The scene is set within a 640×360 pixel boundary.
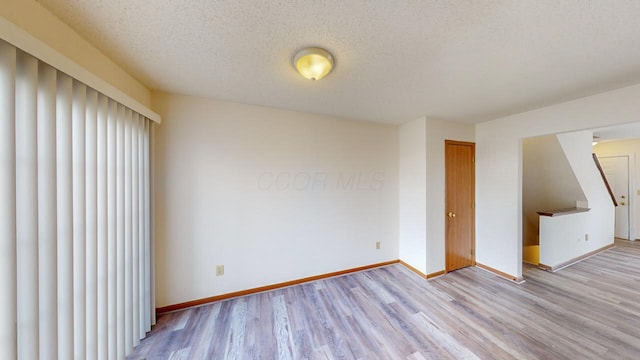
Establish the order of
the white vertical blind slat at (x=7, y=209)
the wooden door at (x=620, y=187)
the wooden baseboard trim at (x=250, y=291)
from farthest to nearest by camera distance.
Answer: the wooden door at (x=620, y=187) < the wooden baseboard trim at (x=250, y=291) < the white vertical blind slat at (x=7, y=209)

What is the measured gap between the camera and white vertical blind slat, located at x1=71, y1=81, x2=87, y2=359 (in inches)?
45.7

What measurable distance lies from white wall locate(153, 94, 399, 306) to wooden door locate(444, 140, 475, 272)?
0.78 m

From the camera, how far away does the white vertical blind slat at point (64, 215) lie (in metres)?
1.07

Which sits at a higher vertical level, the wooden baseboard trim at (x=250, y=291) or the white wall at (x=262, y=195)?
the white wall at (x=262, y=195)

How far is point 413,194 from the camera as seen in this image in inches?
119

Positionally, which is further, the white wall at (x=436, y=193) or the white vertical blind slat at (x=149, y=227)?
the white wall at (x=436, y=193)

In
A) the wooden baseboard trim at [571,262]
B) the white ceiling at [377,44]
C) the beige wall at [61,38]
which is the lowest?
the wooden baseboard trim at [571,262]

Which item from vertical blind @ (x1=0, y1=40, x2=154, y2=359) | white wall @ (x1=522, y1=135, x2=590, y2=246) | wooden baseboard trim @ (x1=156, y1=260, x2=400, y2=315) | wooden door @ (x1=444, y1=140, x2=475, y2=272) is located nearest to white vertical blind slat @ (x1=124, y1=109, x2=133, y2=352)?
vertical blind @ (x1=0, y1=40, x2=154, y2=359)

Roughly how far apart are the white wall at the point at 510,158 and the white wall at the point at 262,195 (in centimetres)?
136

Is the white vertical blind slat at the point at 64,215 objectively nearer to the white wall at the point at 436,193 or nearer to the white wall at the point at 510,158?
the white wall at the point at 436,193

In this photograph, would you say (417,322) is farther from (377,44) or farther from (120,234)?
(120,234)

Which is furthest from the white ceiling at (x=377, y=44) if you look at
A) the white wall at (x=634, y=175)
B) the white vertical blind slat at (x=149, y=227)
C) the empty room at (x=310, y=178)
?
the white wall at (x=634, y=175)

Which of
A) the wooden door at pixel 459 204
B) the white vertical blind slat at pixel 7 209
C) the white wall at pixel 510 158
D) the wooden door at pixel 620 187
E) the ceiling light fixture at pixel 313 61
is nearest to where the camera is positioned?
the white vertical blind slat at pixel 7 209

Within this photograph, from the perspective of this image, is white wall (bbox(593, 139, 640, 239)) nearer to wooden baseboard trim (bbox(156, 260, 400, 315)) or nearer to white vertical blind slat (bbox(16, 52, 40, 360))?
wooden baseboard trim (bbox(156, 260, 400, 315))
